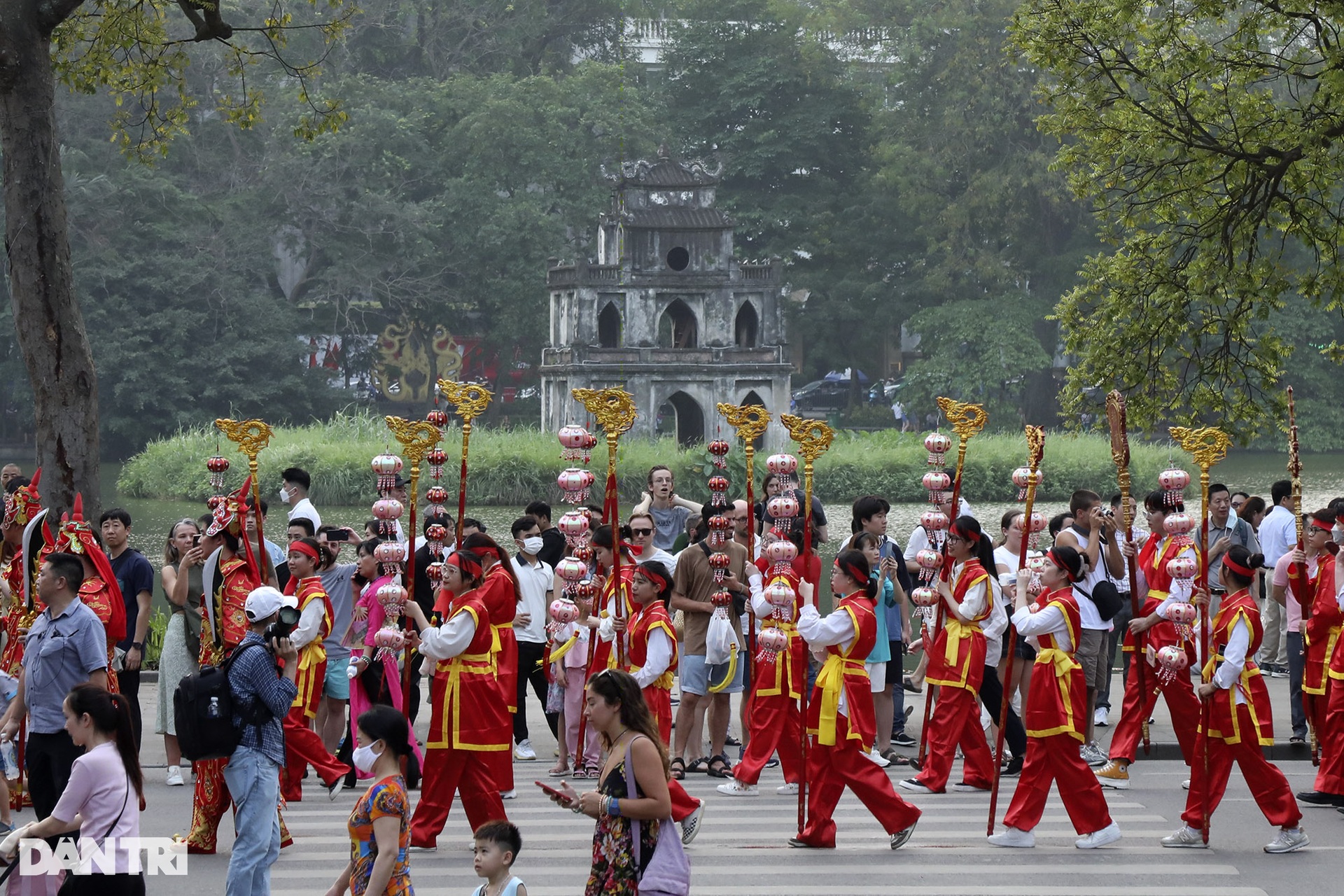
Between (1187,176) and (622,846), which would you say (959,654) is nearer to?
(622,846)

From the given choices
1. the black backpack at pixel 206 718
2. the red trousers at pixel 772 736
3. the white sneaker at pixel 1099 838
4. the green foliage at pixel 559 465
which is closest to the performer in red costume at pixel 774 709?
the red trousers at pixel 772 736

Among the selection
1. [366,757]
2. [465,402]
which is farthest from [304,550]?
[366,757]

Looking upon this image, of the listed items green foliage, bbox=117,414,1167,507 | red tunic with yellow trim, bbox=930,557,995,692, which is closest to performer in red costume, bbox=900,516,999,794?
red tunic with yellow trim, bbox=930,557,995,692

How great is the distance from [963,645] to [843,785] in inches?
57.3

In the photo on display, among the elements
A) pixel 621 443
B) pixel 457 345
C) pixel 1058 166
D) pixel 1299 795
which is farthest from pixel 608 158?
pixel 1299 795

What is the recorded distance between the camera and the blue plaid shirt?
7.38m

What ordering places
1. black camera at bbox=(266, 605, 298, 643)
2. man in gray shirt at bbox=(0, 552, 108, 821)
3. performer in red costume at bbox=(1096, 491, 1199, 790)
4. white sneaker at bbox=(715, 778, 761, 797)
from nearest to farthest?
1. black camera at bbox=(266, 605, 298, 643)
2. man in gray shirt at bbox=(0, 552, 108, 821)
3. performer in red costume at bbox=(1096, 491, 1199, 790)
4. white sneaker at bbox=(715, 778, 761, 797)

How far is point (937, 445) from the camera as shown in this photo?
9719mm

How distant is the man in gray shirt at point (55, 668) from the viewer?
8.05m

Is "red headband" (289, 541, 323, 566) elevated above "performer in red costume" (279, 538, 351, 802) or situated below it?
above

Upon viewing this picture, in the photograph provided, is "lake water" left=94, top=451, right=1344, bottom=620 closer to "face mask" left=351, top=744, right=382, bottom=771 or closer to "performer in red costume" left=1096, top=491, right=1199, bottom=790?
"performer in red costume" left=1096, top=491, right=1199, bottom=790

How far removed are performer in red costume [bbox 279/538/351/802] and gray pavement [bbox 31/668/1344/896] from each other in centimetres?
19

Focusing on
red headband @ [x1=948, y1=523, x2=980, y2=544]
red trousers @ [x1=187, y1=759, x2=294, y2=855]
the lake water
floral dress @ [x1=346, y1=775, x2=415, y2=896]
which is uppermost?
red headband @ [x1=948, y1=523, x2=980, y2=544]

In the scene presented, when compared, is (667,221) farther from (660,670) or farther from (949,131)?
(660,670)
